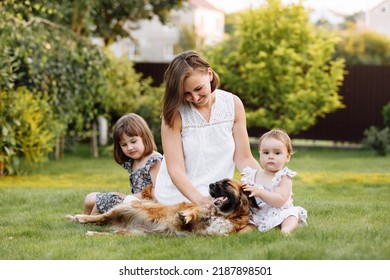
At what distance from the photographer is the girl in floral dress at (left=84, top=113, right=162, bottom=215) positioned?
5535 millimetres

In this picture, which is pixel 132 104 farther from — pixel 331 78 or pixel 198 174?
pixel 198 174

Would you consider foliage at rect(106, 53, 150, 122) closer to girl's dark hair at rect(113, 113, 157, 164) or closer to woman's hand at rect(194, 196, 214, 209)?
girl's dark hair at rect(113, 113, 157, 164)

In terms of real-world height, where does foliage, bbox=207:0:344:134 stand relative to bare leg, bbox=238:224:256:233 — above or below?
above

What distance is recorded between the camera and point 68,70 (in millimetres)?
10844

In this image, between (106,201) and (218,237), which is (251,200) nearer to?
(218,237)

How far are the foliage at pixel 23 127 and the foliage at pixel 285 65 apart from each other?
442cm

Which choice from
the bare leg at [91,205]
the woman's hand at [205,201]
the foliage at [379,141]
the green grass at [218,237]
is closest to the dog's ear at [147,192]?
the green grass at [218,237]

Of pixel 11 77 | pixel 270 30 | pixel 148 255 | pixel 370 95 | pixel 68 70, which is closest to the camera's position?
pixel 148 255

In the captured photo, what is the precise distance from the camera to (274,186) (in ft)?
15.5

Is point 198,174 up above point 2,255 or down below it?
above

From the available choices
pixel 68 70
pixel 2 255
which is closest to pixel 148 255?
pixel 2 255

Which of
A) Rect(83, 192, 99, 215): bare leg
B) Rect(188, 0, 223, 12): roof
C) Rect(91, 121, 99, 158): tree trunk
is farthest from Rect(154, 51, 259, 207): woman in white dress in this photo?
Rect(188, 0, 223, 12): roof

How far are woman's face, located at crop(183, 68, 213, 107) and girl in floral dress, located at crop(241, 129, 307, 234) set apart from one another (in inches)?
20.0

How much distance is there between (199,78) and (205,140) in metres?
0.51
